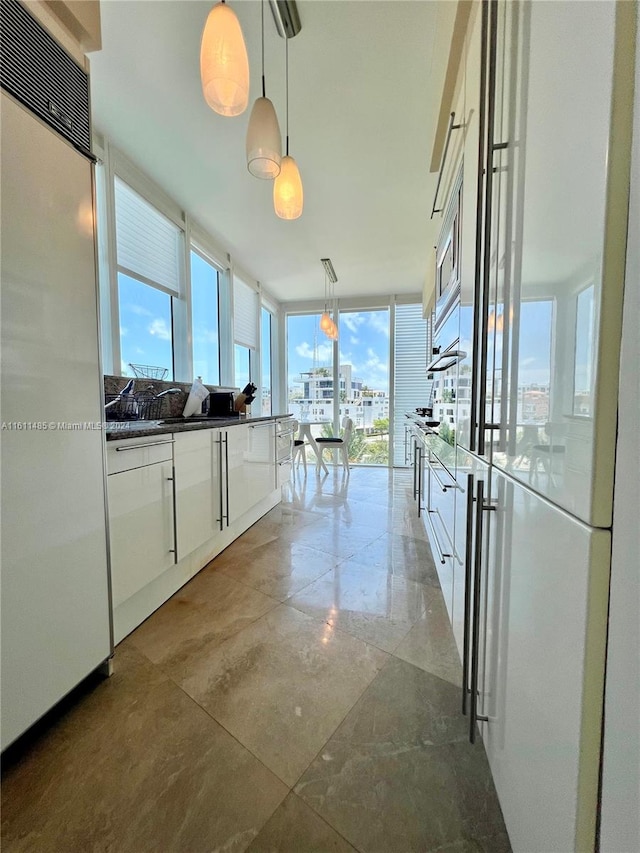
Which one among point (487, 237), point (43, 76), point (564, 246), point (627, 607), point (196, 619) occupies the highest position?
point (43, 76)

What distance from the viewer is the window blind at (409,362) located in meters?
5.67

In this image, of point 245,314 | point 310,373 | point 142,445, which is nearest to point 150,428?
point 142,445

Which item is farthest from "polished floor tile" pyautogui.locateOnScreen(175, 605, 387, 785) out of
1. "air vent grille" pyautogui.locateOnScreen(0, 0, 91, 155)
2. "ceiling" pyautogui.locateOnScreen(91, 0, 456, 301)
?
"ceiling" pyautogui.locateOnScreen(91, 0, 456, 301)

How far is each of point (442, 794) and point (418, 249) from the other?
4554 mm

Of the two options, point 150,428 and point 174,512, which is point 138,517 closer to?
point 174,512

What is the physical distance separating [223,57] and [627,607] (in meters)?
1.92

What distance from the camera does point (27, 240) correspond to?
0.99 metres

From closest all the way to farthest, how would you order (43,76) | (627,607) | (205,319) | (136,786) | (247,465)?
(627,607) → (136,786) → (43,76) → (247,465) → (205,319)

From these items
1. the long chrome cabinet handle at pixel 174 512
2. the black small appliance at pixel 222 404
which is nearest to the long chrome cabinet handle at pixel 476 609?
the long chrome cabinet handle at pixel 174 512

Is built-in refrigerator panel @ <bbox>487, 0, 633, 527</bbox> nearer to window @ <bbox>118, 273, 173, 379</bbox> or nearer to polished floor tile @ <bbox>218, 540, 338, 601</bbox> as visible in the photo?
polished floor tile @ <bbox>218, 540, 338, 601</bbox>

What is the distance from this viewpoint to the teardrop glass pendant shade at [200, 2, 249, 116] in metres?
1.20

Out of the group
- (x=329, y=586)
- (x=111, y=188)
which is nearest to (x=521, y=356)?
(x=329, y=586)

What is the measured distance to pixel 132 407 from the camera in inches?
99.0

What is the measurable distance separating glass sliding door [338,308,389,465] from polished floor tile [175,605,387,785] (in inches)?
176
